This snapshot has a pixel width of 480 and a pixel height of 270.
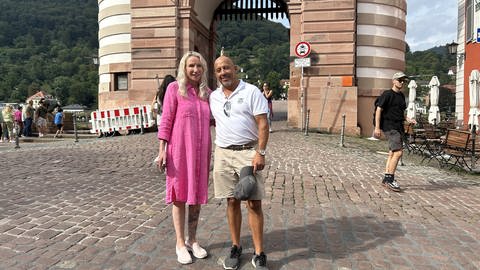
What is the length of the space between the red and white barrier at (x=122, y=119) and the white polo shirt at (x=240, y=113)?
42.5 ft

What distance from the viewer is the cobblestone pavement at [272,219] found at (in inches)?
154

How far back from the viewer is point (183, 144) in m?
3.77

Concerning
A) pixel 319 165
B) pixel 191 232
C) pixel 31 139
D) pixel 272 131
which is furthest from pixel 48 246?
pixel 31 139

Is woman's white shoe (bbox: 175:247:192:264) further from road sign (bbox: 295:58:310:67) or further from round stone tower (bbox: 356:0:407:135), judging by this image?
round stone tower (bbox: 356:0:407:135)

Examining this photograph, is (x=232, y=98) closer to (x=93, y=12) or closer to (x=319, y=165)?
(x=319, y=165)

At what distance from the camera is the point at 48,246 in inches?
161

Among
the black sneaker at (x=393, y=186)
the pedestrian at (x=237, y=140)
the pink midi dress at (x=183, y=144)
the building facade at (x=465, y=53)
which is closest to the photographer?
the pedestrian at (x=237, y=140)

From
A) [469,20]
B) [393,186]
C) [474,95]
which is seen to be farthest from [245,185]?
[469,20]

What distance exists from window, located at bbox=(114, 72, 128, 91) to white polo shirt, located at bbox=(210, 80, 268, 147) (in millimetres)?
A: 15519

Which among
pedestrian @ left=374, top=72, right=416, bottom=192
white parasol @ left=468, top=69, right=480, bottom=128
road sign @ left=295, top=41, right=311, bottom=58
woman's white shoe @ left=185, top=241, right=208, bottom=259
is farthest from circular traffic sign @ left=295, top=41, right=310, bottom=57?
woman's white shoe @ left=185, top=241, right=208, bottom=259

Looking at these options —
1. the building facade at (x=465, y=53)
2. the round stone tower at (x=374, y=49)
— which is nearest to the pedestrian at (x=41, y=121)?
the round stone tower at (x=374, y=49)

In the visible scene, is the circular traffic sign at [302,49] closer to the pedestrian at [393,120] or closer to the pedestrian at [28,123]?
the pedestrian at [393,120]

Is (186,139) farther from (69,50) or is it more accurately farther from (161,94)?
(69,50)

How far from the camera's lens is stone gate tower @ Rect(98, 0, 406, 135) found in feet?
54.2
